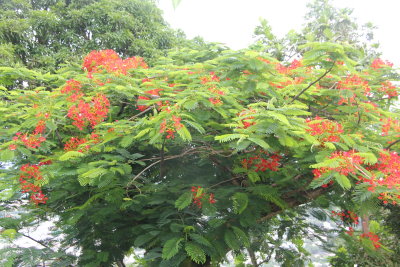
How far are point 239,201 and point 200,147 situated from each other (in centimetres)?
81

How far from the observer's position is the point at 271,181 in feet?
16.2

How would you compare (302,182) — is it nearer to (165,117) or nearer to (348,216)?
(348,216)

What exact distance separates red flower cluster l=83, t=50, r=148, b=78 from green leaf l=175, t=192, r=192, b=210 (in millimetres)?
1889

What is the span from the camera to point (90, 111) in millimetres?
4051

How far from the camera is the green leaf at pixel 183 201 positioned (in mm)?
3873

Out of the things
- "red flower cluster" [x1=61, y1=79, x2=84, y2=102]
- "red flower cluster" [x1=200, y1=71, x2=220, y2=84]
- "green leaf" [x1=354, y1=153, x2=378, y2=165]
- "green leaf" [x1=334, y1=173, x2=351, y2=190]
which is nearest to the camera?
"green leaf" [x1=334, y1=173, x2=351, y2=190]

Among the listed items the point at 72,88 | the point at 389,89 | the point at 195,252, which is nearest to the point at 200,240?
the point at 195,252

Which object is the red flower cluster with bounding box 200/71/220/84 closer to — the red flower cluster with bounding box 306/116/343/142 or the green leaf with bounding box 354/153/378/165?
the red flower cluster with bounding box 306/116/343/142

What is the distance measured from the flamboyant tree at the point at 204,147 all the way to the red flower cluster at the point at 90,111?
1 cm

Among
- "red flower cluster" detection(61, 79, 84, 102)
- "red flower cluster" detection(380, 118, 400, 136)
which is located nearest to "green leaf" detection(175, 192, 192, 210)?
"red flower cluster" detection(61, 79, 84, 102)

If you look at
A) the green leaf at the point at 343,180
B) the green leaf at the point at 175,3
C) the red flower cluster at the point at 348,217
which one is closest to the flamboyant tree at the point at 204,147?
the green leaf at the point at 343,180

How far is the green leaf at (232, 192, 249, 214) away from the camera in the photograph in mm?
4066

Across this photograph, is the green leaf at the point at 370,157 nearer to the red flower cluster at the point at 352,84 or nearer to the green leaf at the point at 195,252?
A: the red flower cluster at the point at 352,84

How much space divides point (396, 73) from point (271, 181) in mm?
2137
